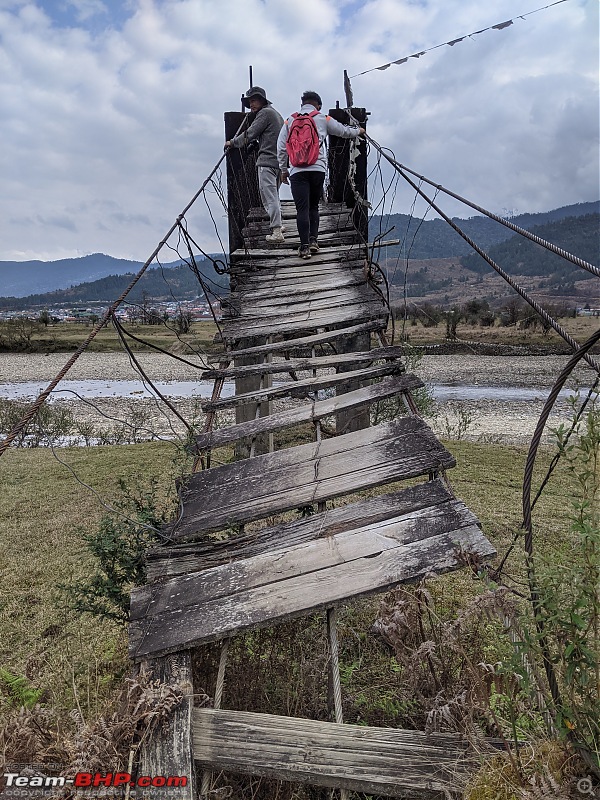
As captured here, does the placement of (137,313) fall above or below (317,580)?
above

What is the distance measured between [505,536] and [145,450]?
634 cm

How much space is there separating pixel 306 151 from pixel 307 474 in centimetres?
401

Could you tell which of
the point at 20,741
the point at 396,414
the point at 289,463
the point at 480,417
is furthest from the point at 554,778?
the point at 480,417

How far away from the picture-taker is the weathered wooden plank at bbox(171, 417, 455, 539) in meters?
2.86

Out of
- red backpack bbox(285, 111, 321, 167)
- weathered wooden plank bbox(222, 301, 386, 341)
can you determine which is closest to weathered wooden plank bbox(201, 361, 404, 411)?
weathered wooden plank bbox(222, 301, 386, 341)

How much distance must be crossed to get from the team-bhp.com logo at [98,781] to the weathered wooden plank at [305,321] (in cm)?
355

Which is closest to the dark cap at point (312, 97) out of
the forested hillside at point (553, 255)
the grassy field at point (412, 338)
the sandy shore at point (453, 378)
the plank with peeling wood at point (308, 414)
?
the plank with peeling wood at point (308, 414)

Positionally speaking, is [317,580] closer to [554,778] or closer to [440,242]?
[554,778]

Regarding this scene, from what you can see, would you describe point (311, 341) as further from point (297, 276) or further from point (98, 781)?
point (98, 781)

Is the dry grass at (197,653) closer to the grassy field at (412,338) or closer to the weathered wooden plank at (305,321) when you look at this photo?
the weathered wooden plank at (305,321)

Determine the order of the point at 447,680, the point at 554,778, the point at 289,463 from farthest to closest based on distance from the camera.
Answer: the point at 289,463 → the point at 447,680 → the point at 554,778

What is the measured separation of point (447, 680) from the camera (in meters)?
2.41

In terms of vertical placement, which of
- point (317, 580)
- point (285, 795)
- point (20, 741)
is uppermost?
point (317, 580)

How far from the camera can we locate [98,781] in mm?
1694
